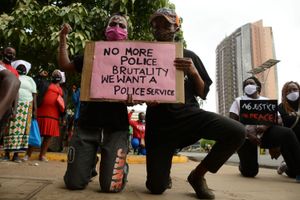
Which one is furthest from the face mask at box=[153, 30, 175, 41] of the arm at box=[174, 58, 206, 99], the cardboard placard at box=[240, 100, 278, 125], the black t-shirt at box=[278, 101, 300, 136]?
the black t-shirt at box=[278, 101, 300, 136]

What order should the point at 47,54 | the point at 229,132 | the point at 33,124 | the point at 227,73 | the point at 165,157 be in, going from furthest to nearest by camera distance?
1. the point at 227,73
2. the point at 47,54
3. the point at 33,124
4. the point at 165,157
5. the point at 229,132

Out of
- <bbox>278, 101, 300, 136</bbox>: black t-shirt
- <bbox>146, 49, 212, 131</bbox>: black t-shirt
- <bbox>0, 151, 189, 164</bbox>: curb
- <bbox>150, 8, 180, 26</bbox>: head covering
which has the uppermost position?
<bbox>150, 8, 180, 26</bbox>: head covering

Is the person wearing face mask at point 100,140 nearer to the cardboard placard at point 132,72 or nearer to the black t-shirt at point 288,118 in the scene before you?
the cardboard placard at point 132,72

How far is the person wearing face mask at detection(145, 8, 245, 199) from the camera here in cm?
285

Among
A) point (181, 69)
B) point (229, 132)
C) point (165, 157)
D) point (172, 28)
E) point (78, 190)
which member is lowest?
point (78, 190)

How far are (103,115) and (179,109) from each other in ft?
2.08

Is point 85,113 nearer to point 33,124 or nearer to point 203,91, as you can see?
point 203,91

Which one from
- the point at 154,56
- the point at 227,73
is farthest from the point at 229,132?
the point at 227,73

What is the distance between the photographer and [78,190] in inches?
111

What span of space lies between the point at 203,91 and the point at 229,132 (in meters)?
0.40

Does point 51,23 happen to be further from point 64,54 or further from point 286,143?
point 286,143

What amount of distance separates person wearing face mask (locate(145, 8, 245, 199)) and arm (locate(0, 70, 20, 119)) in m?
1.39

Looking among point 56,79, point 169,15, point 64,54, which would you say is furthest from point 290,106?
point 56,79

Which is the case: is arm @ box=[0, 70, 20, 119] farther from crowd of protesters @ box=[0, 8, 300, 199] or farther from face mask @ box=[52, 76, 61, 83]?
face mask @ box=[52, 76, 61, 83]
